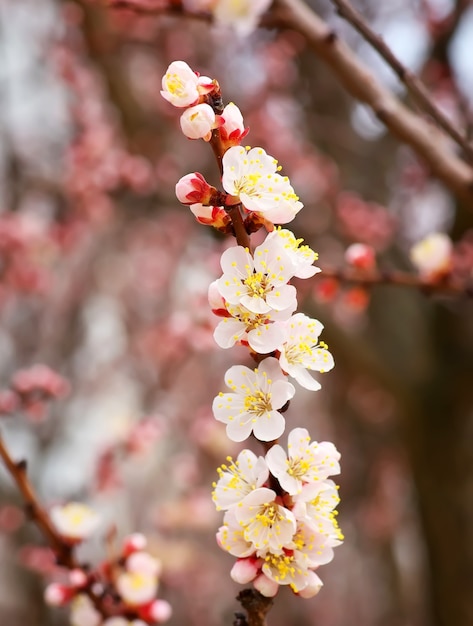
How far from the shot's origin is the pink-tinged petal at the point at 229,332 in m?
0.72

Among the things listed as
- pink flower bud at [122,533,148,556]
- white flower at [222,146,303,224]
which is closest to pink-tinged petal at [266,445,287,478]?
white flower at [222,146,303,224]

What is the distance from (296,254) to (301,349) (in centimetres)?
11

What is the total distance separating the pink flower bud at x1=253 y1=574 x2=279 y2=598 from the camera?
0.72 m

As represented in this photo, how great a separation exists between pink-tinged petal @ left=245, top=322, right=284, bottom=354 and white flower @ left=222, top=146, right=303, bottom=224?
0.13 metres

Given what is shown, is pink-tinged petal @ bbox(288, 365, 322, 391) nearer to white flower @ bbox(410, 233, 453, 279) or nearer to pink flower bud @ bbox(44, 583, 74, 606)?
pink flower bud @ bbox(44, 583, 74, 606)

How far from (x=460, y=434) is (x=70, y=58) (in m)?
2.89

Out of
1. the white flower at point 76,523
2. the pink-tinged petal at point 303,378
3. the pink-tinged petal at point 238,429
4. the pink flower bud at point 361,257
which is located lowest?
the white flower at point 76,523

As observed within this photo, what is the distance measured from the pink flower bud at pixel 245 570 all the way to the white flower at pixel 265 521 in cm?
3

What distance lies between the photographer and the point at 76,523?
120cm

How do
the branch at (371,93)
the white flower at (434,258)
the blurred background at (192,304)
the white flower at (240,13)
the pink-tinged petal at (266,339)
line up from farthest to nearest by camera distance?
1. the blurred background at (192,304)
2. the white flower at (434,258)
3. the white flower at (240,13)
4. the branch at (371,93)
5. the pink-tinged petal at (266,339)

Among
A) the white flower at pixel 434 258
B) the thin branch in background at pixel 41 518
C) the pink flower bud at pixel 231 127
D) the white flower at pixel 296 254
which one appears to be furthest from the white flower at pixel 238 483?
the white flower at pixel 434 258

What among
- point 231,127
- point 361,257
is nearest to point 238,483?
point 231,127

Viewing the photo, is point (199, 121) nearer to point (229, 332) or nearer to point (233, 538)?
point (229, 332)

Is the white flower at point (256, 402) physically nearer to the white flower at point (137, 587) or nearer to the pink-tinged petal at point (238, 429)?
the pink-tinged petal at point (238, 429)
